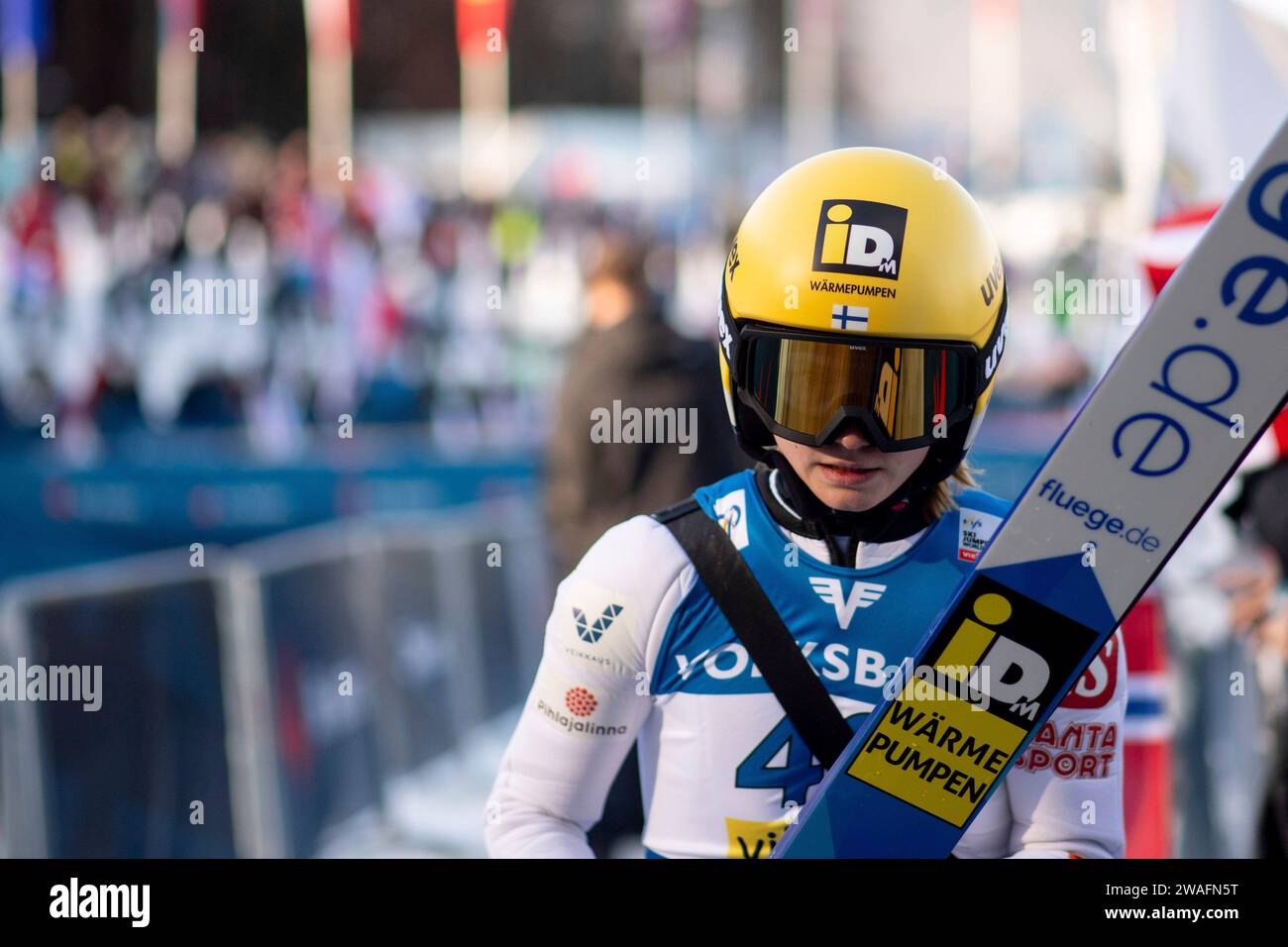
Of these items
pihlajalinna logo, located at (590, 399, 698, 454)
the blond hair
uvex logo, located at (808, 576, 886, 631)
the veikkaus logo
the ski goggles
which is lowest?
pihlajalinna logo, located at (590, 399, 698, 454)

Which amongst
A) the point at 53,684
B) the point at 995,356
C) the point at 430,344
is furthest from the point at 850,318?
the point at 430,344

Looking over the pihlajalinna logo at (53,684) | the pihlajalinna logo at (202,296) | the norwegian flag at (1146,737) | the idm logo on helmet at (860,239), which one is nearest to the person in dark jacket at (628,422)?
the norwegian flag at (1146,737)

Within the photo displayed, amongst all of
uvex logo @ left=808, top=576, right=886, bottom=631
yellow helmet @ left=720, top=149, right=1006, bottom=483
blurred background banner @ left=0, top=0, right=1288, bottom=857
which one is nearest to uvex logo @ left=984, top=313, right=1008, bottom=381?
yellow helmet @ left=720, top=149, right=1006, bottom=483

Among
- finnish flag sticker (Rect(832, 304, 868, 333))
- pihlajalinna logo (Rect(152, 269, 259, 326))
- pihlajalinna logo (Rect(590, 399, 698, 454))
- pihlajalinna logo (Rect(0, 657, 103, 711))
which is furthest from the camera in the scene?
pihlajalinna logo (Rect(152, 269, 259, 326))

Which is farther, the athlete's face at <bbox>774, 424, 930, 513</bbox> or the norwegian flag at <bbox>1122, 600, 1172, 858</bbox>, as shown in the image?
the norwegian flag at <bbox>1122, 600, 1172, 858</bbox>

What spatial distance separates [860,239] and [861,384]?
199mm

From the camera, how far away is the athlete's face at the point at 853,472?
6.97ft

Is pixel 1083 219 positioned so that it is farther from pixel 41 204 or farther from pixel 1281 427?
pixel 1281 427

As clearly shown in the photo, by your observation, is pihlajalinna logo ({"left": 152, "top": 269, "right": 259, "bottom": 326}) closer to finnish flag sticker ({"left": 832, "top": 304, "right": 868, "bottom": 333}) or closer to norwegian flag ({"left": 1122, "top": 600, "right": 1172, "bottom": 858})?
norwegian flag ({"left": 1122, "top": 600, "right": 1172, "bottom": 858})

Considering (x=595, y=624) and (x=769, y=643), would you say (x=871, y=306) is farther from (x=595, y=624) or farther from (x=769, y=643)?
(x=595, y=624)

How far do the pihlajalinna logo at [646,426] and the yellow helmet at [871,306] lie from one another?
8.07 feet

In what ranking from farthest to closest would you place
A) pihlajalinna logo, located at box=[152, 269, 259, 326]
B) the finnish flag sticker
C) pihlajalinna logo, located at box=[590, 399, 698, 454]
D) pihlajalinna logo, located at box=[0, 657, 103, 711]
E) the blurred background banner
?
pihlajalinna logo, located at box=[152, 269, 259, 326]
pihlajalinna logo, located at box=[590, 399, 698, 454]
the blurred background banner
pihlajalinna logo, located at box=[0, 657, 103, 711]
the finnish flag sticker

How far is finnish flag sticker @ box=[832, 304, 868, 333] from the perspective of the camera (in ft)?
6.73

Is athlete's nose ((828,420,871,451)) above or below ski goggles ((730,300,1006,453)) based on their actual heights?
below
